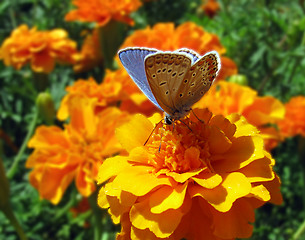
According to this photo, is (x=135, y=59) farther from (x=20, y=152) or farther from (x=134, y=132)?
(x=20, y=152)

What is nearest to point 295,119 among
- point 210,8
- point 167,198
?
point 167,198

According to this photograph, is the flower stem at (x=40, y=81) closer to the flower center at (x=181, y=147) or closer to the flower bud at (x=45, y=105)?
the flower bud at (x=45, y=105)

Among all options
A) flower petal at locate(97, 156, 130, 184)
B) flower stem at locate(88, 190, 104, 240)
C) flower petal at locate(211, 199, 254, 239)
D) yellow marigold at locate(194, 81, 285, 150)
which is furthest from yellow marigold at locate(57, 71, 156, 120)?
flower petal at locate(211, 199, 254, 239)

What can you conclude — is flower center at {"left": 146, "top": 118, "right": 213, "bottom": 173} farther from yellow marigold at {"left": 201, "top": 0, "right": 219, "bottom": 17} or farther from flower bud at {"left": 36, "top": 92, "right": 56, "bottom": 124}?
yellow marigold at {"left": 201, "top": 0, "right": 219, "bottom": 17}

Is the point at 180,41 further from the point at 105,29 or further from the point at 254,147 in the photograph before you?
the point at 254,147

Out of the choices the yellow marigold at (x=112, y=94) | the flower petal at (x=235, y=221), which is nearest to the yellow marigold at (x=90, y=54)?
the yellow marigold at (x=112, y=94)
